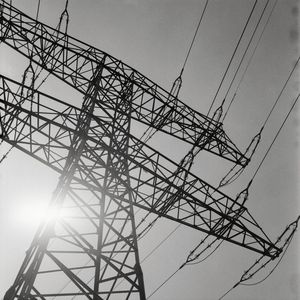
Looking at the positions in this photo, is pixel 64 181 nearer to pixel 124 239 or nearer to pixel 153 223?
pixel 124 239

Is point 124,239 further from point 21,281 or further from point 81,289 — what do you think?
point 21,281

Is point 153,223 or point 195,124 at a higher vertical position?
point 195,124

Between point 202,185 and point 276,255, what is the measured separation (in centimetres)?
253

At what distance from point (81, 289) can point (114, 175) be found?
92.4 inches

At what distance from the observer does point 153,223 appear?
31.0 feet

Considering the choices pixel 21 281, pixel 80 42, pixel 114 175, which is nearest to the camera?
pixel 21 281

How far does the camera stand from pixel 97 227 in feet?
21.2

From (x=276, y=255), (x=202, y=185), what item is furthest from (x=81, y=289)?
(x=276, y=255)

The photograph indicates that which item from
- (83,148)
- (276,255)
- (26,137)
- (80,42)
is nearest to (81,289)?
(83,148)

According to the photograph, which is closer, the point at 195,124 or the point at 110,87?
the point at 110,87

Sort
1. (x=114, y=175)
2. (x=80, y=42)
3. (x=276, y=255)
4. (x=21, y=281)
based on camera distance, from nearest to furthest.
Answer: (x=21, y=281), (x=114, y=175), (x=276, y=255), (x=80, y=42)

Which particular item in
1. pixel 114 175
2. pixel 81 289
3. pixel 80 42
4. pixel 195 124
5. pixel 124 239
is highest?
pixel 80 42

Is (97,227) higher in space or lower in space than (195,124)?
lower

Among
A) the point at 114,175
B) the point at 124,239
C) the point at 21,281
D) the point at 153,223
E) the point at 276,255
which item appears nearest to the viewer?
the point at 21,281
